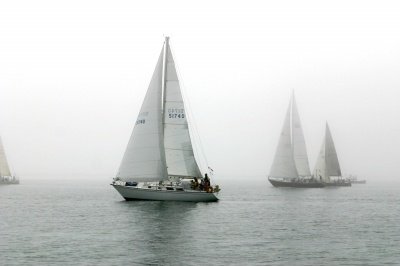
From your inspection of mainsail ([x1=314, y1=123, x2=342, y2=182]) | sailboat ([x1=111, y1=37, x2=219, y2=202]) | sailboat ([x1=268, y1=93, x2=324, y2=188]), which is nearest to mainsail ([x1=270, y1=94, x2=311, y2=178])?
sailboat ([x1=268, y1=93, x2=324, y2=188])

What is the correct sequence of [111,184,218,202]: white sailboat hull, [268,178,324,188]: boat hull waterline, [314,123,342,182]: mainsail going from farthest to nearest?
1. [314,123,342,182]: mainsail
2. [268,178,324,188]: boat hull waterline
3. [111,184,218,202]: white sailboat hull

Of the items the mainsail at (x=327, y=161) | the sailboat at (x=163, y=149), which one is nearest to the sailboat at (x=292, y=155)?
the mainsail at (x=327, y=161)

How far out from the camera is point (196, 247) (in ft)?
112

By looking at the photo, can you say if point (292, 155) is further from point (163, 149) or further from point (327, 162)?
point (163, 149)

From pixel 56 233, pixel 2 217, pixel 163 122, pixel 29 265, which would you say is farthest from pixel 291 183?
pixel 29 265

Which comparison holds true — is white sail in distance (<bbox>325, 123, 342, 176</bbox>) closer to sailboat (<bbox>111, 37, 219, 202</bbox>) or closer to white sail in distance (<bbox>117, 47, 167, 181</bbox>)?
sailboat (<bbox>111, 37, 219, 202</bbox>)

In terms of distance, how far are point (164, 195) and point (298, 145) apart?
60558 millimetres

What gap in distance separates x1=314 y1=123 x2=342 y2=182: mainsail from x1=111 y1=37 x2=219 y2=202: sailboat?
241ft

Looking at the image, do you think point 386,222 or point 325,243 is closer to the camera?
point 325,243

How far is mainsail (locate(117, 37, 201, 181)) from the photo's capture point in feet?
193

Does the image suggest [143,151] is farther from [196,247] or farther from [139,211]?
[196,247]

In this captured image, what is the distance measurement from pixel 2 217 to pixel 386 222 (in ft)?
120

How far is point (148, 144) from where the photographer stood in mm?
59156

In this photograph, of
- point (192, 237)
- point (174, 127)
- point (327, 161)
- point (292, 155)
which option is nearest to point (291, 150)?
point (292, 155)
